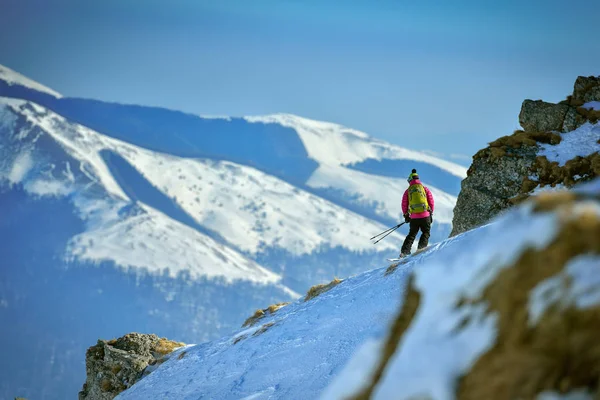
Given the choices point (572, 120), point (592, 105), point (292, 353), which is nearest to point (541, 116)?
point (572, 120)

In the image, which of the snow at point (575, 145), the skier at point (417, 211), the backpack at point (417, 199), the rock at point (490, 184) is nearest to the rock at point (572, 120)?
the snow at point (575, 145)

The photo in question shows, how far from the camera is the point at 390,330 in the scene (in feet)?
26.0

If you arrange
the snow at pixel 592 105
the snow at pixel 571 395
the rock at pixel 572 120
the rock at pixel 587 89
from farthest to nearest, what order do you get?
the rock at pixel 587 89
the snow at pixel 592 105
the rock at pixel 572 120
the snow at pixel 571 395

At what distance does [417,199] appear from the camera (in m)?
31.1

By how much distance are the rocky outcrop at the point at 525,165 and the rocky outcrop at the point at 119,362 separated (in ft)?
52.9

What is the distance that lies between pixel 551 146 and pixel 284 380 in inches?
744

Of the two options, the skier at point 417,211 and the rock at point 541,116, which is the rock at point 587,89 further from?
the skier at point 417,211

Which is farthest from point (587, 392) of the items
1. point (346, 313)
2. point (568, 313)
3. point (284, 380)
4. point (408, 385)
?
point (346, 313)

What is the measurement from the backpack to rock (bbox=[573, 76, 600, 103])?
9.80m

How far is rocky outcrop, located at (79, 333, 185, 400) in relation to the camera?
29875 mm

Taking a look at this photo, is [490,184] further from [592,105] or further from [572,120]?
[592,105]

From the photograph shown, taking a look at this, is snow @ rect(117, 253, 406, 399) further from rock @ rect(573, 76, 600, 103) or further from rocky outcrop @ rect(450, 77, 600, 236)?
rock @ rect(573, 76, 600, 103)

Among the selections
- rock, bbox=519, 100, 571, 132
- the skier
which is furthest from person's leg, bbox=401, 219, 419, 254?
rock, bbox=519, 100, 571, 132

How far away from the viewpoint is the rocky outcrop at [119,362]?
29875 millimetres
